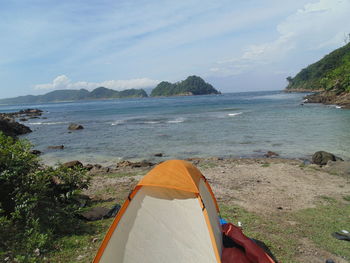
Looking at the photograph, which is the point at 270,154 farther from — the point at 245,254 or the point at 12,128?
the point at 12,128

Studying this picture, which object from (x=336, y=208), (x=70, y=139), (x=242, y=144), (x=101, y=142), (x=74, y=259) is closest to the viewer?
(x=74, y=259)

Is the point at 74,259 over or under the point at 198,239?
under

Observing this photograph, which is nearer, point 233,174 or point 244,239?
point 244,239

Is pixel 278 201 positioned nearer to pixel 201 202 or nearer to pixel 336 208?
pixel 336 208

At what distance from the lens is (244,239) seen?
5328 millimetres

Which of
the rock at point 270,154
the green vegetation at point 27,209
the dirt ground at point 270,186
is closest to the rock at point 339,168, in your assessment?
the dirt ground at point 270,186

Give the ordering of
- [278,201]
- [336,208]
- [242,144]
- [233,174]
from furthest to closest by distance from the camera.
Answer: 1. [242,144]
2. [233,174]
3. [278,201]
4. [336,208]

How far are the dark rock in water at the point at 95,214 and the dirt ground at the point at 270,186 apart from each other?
1.46 metres

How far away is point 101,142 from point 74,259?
70.6 feet

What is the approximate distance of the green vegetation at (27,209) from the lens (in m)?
5.29

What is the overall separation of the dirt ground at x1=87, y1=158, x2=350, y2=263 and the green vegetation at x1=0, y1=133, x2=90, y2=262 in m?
2.63

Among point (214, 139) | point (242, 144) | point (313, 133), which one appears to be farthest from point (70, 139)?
point (313, 133)

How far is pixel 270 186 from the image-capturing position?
10.5 m

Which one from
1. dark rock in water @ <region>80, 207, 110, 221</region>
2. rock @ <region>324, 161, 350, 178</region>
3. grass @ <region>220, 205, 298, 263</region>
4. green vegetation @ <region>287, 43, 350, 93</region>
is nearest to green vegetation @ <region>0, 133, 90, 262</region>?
dark rock in water @ <region>80, 207, 110, 221</region>
